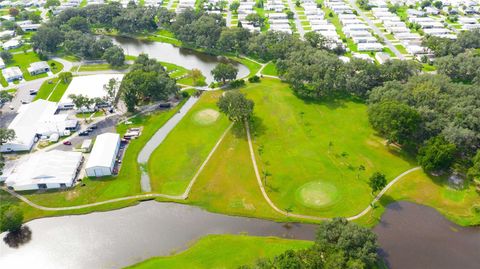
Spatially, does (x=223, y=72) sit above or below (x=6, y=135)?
above

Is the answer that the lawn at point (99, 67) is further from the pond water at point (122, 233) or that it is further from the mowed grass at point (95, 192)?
the pond water at point (122, 233)

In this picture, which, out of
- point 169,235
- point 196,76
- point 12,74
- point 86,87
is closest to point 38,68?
point 12,74

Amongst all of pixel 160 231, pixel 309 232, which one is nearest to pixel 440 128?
pixel 309 232

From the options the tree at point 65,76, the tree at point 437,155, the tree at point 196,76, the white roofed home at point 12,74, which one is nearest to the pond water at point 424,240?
the tree at point 437,155

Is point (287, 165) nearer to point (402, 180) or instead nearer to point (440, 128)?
point (402, 180)

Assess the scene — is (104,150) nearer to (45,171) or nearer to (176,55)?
(45,171)

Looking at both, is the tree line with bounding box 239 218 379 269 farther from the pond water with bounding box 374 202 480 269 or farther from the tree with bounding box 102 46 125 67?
the tree with bounding box 102 46 125 67
